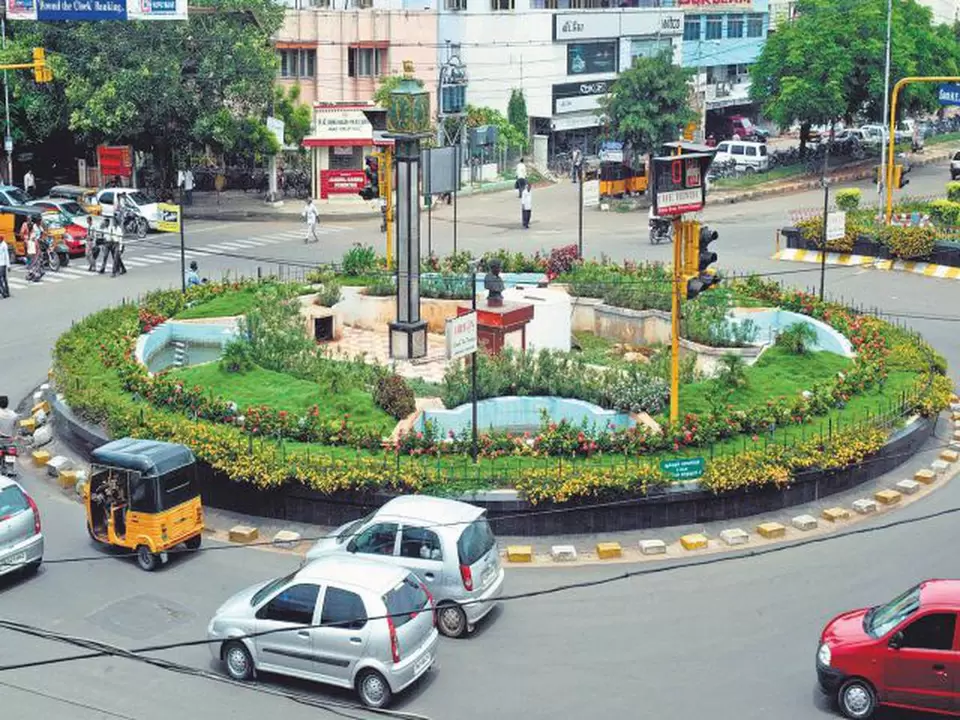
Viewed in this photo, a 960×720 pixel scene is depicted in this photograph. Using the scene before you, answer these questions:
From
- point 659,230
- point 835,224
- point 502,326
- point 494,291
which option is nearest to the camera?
point 502,326

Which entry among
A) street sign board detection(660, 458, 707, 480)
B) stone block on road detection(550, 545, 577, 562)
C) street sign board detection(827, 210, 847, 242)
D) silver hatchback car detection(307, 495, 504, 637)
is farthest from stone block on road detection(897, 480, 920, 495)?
street sign board detection(827, 210, 847, 242)

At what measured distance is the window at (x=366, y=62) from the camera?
2245 inches

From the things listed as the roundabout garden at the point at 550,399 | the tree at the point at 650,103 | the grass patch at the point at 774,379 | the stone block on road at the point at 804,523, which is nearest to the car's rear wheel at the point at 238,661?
the roundabout garden at the point at 550,399

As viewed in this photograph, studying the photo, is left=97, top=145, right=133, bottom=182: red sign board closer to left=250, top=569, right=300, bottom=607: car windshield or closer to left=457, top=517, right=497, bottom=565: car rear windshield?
left=457, top=517, right=497, bottom=565: car rear windshield

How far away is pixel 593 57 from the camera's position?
201ft

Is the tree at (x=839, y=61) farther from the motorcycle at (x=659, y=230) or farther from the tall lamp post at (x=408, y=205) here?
the tall lamp post at (x=408, y=205)

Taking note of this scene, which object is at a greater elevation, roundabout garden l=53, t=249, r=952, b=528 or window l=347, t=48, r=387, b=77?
window l=347, t=48, r=387, b=77

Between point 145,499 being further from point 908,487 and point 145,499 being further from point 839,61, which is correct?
point 839,61

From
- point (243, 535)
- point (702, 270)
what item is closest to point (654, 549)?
point (702, 270)

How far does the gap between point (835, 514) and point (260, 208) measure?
108ft

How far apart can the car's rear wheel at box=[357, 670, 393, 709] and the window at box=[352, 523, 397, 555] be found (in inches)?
90.6

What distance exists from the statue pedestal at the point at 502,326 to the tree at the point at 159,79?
71.7 ft

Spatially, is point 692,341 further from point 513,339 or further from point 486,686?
point 486,686

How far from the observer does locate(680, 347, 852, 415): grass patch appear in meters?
22.8
